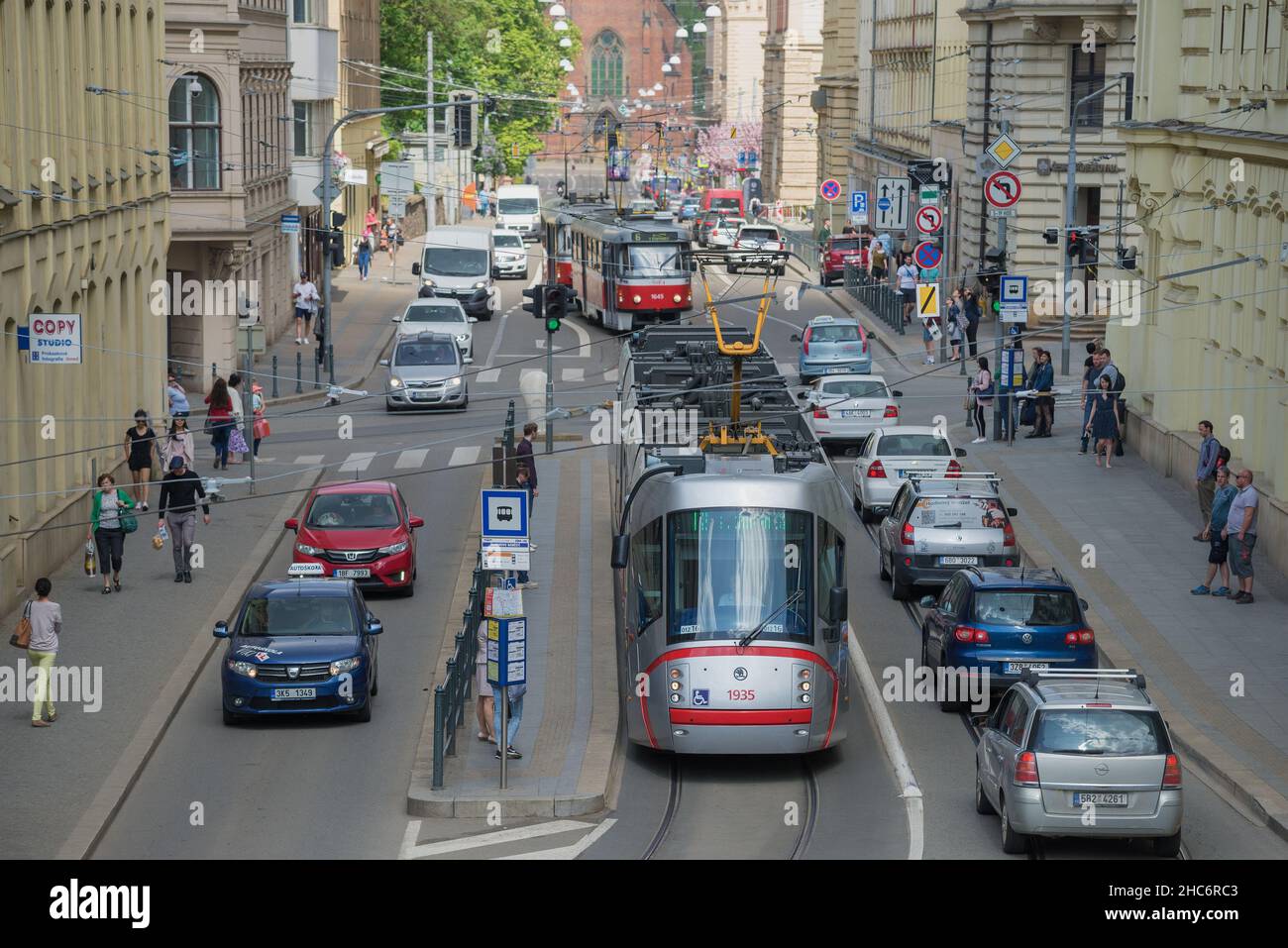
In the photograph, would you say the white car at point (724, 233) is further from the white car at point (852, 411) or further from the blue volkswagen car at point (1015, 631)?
the blue volkswagen car at point (1015, 631)

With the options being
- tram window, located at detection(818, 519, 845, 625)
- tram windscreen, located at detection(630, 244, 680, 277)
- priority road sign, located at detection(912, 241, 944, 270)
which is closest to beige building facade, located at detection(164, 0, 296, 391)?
tram windscreen, located at detection(630, 244, 680, 277)

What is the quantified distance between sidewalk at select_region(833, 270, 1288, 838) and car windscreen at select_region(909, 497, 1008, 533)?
1.45m

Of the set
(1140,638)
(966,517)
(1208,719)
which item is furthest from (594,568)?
(1208,719)

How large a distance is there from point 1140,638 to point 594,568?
8.15 m

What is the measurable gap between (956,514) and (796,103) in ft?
303

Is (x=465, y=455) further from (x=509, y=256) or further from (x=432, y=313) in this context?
(x=509, y=256)

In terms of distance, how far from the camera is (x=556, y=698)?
23.1 metres

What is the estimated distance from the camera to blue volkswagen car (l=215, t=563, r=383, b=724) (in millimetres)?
22016

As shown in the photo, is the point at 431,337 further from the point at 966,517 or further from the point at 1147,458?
the point at 966,517

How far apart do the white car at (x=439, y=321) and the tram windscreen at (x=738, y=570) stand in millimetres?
29833

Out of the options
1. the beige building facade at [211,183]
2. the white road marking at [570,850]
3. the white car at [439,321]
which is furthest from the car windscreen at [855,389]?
the white road marking at [570,850]

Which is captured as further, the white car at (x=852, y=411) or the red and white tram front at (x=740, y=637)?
the white car at (x=852, y=411)

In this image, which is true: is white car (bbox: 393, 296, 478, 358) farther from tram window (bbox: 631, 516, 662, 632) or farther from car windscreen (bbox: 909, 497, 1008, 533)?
tram window (bbox: 631, 516, 662, 632)

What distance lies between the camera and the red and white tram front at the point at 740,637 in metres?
19.7
